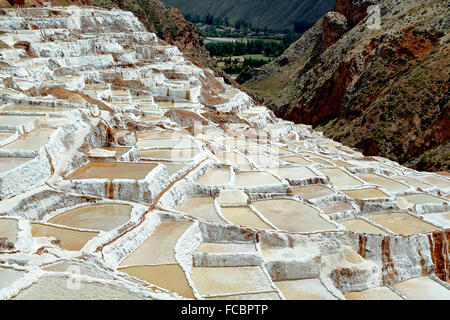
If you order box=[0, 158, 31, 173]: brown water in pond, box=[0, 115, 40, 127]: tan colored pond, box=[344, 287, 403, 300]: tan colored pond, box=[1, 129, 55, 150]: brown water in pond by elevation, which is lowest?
box=[344, 287, 403, 300]: tan colored pond

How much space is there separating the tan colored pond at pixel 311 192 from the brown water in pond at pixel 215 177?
243 cm

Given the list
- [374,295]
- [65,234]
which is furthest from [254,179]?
[65,234]

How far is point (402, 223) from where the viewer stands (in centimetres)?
1370

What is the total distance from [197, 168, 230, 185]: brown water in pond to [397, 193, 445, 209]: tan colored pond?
6.20m

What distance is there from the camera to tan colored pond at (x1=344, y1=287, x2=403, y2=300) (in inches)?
422

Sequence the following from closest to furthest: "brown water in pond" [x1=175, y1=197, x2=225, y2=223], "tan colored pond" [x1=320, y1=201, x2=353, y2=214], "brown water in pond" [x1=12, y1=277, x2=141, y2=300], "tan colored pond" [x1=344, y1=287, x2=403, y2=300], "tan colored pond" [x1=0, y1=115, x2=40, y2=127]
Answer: "brown water in pond" [x1=12, y1=277, x2=141, y2=300] → "tan colored pond" [x1=344, y1=287, x2=403, y2=300] → "brown water in pond" [x1=175, y1=197, x2=225, y2=223] → "tan colored pond" [x1=0, y1=115, x2=40, y2=127] → "tan colored pond" [x1=320, y1=201, x2=353, y2=214]

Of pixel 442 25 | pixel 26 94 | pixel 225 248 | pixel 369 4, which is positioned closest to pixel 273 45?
pixel 369 4

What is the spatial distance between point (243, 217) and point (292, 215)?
1545 mm

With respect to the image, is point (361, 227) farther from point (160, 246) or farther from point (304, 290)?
point (160, 246)

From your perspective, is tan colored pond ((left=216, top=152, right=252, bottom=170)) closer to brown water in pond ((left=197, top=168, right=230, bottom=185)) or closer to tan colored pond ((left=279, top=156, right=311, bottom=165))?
brown water in pond ((left=197, top=168, right=230, bottom=185))

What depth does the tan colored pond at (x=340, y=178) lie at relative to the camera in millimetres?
16016

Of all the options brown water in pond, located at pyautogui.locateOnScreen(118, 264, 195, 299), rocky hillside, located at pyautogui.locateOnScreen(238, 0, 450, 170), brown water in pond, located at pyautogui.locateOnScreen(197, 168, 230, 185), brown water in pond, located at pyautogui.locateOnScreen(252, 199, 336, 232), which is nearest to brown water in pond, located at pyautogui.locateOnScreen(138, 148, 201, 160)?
brown water in pond, located at pyautogui.locateOnScreen(197, 168, 230, 185)

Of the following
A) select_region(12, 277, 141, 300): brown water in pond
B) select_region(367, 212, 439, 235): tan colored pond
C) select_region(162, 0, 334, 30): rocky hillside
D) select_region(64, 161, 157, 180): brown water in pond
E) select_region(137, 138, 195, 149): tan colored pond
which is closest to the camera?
select_region(12, 277, 141, 300): brown water in pond
